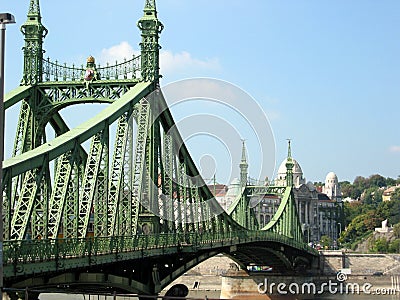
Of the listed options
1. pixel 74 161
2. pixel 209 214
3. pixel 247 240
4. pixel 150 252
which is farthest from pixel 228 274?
pixel 74 161

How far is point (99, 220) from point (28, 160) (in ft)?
25.3

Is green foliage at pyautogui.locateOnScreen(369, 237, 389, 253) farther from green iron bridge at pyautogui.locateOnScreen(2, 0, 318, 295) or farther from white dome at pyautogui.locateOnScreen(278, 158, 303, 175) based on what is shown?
green iron bridge at pyautogui.locateOnScreen(2, 0, 318, 295)

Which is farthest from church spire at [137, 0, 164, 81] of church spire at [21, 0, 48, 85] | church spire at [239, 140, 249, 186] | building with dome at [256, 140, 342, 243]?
building with dome at [256, 140, 342, 243]

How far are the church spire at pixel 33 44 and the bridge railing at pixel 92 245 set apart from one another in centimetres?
768

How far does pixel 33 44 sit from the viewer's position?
33094mm

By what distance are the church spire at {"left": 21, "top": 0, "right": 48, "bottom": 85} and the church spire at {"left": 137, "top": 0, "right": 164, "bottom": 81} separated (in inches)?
167

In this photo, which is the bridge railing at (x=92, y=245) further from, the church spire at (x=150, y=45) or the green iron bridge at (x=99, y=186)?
the church spire at (x=150, y=45)

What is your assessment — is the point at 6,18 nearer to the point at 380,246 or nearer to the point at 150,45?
the point at 150,45

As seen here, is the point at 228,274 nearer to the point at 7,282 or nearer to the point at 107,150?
the point at 107,150

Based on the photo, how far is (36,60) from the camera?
110ft

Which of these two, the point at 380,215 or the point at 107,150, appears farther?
the point at 380,215

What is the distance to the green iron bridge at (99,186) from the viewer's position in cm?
2481

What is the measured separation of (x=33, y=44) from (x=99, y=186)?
6.35 meters

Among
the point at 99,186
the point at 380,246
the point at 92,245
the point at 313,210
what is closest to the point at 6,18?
the point at 92,245
